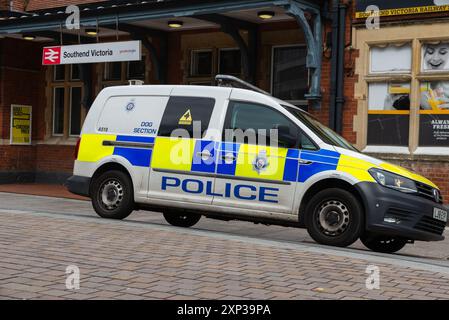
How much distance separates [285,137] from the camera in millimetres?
8531

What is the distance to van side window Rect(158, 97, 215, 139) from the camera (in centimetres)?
918

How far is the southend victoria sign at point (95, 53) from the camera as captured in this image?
13750 millimetres

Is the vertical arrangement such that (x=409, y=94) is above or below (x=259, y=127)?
above

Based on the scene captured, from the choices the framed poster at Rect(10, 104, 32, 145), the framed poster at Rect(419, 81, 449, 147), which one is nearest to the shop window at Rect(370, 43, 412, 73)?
the framed poster at Rect(419, 81, 449, 147)

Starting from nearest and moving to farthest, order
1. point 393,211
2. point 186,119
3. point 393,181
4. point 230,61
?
1. point 393,211
2. point 393,181
3. point 186,119
4. point 230,61

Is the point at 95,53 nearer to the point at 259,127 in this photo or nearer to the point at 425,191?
the point at 259,127

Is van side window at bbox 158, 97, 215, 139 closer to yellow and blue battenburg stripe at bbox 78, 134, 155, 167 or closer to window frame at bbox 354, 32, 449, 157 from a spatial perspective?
yellow and blue battenburg stripe at bbox 78, 134, 155, 167

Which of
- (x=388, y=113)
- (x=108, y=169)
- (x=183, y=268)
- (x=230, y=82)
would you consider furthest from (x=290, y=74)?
(x=183, y=268)

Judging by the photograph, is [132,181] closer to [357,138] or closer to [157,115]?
[157,115]

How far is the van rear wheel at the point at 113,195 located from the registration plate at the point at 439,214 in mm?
4280

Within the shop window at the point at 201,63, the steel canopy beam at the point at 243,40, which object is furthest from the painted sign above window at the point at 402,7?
the shop window at the point at 201,63

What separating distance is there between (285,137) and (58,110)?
13.0m

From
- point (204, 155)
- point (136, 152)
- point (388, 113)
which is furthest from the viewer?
point (388, 113)
